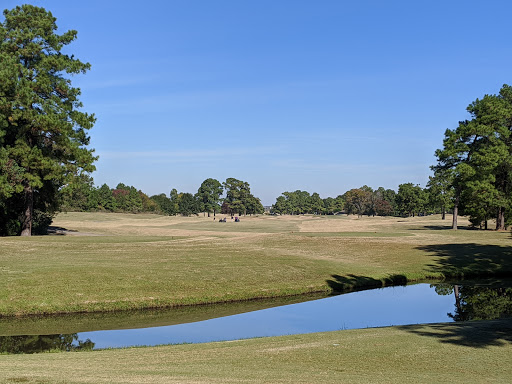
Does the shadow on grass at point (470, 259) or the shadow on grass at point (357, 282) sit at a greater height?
the shadow on grass at point (470, 259)

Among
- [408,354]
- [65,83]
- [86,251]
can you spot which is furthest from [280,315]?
[65,83]

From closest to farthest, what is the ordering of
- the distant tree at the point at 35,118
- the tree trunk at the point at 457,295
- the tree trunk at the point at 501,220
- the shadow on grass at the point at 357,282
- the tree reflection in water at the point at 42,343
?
1. the tree reflection in water at the point at 42,343
2. the tree trunk at the point at 457,295
3. the shadow on grass at the point at 357,282
4. the distant tree at the point at 35,118
5. the tree trunk at the point at 501,220

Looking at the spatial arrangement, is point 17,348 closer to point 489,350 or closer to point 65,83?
point 489,350

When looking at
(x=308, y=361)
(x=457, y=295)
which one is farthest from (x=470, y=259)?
(x=308, y=361)

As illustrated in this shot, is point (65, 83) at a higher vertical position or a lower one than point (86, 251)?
higher

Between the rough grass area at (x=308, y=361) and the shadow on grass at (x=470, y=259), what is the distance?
86.4ft

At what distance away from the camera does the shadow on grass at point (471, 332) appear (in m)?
16.3

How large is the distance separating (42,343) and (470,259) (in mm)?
40028

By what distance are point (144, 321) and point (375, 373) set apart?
16.2 m

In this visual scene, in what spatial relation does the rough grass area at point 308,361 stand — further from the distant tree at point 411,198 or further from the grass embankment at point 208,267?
the distant tree at point 411,198

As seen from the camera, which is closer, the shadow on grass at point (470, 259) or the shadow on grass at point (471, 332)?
the shadow on grass at point (471, 332)

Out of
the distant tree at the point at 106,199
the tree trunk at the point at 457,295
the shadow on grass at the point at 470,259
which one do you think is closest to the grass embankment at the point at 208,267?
the shadow on grass at the point at 470,259

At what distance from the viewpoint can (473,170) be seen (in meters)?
70.2

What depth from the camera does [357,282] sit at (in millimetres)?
38250
